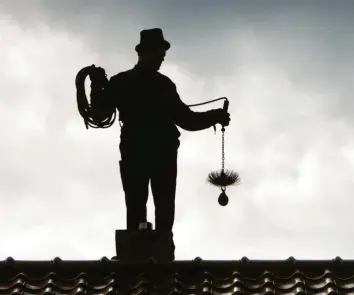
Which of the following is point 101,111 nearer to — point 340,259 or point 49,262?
point 49,262

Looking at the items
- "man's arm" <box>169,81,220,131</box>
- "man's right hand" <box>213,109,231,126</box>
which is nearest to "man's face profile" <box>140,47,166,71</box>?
"man's arm" <box>169,81,220,131</box>

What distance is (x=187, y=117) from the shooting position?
12.0 meters

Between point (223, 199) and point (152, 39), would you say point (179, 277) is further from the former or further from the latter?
point (152, 39)

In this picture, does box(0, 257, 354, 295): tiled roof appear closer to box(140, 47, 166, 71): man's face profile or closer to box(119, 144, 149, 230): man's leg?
box(119, 144, 149, 230): man's leg

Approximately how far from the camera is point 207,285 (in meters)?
9.08

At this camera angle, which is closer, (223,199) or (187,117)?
(187,117)

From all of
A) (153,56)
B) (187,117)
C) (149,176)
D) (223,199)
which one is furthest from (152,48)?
(223,199)

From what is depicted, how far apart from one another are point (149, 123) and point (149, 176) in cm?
70

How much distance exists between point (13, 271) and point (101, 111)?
9.90ft

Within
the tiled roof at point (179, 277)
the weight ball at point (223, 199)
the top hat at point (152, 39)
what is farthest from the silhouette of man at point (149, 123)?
the tiled roof at point (179, 277)

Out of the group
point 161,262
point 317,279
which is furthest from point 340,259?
point 161,262

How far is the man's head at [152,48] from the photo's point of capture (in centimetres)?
1204

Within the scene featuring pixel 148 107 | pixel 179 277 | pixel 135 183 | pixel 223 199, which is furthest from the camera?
pixel 223 199

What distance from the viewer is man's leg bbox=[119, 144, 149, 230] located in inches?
453
